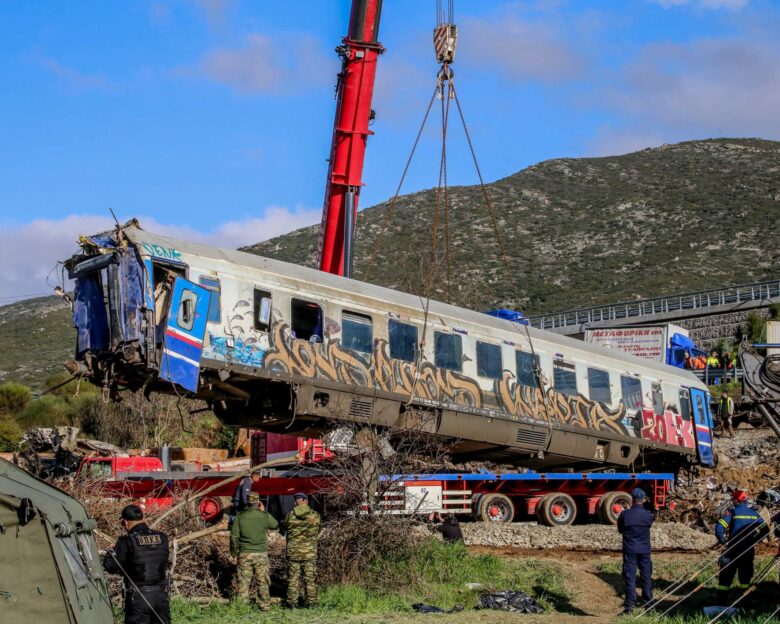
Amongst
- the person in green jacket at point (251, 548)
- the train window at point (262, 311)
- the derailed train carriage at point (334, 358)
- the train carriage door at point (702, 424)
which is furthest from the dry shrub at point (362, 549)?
the train carriage door at point (702, 424)

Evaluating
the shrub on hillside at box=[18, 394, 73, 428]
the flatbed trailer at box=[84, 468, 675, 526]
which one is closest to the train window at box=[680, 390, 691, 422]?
the flatbed trailer at box=[84, 468, 675, 526]

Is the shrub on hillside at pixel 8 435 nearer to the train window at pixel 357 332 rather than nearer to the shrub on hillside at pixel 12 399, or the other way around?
the shrub on hillside at pixel 12 399

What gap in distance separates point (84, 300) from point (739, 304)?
40242 mm

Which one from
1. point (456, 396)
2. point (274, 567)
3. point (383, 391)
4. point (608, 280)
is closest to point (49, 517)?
point (274, 567)

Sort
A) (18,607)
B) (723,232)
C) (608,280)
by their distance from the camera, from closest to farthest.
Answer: (18,607) < (608,280) < (723,232)

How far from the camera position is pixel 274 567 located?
49.9ft

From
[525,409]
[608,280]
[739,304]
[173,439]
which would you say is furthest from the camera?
[608,280]

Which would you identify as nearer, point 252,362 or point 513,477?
point 252,362

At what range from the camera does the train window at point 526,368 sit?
2131cm

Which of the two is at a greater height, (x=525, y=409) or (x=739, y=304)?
(x=739, y=304)

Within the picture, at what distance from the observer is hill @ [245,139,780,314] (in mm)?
72062

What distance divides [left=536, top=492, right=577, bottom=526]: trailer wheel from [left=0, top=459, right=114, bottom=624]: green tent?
1507cm

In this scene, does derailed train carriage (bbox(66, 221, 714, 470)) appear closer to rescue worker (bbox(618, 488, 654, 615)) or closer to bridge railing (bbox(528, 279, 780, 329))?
rescue worker (bbox(618, 488, 654, 615))

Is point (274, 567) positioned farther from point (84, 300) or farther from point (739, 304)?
point (739, 304)
